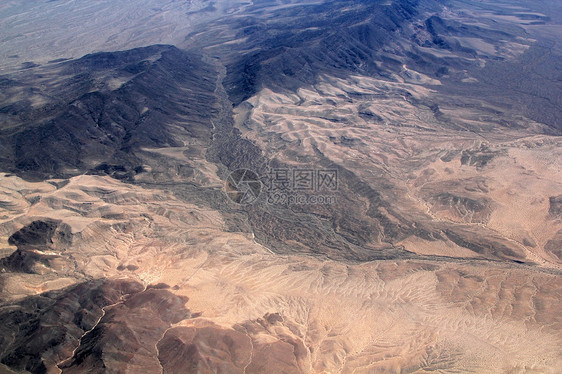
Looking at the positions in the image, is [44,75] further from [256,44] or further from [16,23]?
[16,23]

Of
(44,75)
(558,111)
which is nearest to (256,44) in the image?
(44,75)

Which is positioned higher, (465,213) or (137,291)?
(137,291)

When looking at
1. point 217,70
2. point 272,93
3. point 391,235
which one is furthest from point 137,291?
point 217,70

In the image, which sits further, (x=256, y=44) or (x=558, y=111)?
(x=256, y=44)

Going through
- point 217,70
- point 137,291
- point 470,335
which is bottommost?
point 470,335

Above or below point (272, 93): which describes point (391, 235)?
below

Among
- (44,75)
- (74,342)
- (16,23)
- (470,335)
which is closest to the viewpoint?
(74,342)

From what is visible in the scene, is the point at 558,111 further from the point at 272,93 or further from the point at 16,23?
the point at 16,23

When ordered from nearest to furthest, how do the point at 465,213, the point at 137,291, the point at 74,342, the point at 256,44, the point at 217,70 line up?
the point at 74,342 < the point at 137,291 < the point at 465,213 < the point at 217,70 < the point at 256,44

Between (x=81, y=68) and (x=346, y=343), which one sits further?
(x=81, y=68)
